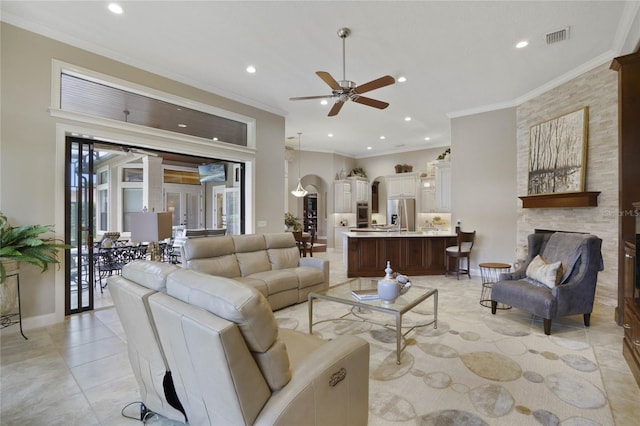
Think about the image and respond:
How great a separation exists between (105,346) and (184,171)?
7.88 m

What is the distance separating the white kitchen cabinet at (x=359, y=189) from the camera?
10.5 metres

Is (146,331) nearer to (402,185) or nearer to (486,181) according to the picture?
(486,181)

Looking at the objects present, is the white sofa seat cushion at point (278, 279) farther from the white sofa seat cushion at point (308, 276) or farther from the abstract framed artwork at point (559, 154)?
the abstract framed artwork at point (559, 154)

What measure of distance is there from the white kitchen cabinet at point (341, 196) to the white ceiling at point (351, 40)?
15.9 feet

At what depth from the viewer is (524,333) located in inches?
130

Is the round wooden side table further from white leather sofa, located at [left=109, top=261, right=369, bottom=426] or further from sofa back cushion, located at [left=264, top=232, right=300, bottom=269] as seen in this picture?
white leather sofa, located at [left=109, top=261, right=369, bottom=426]

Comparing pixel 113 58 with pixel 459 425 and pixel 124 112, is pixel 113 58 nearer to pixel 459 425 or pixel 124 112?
pixel 124 112

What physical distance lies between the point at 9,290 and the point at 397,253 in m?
5.66

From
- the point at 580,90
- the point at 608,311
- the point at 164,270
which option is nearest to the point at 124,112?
the point at 164,270

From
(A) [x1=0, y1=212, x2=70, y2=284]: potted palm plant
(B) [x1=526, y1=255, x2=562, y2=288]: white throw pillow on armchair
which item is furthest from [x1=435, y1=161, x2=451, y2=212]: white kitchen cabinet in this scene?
(A) [x1=0, y1=212, x2=70, y2=284]: potted palm plant

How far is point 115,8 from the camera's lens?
320 centimetres

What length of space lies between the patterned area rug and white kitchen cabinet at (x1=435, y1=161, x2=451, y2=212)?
181 inches

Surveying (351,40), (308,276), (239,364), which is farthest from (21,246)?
(351,40)

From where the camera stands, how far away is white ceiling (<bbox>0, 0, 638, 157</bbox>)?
10.6ft
